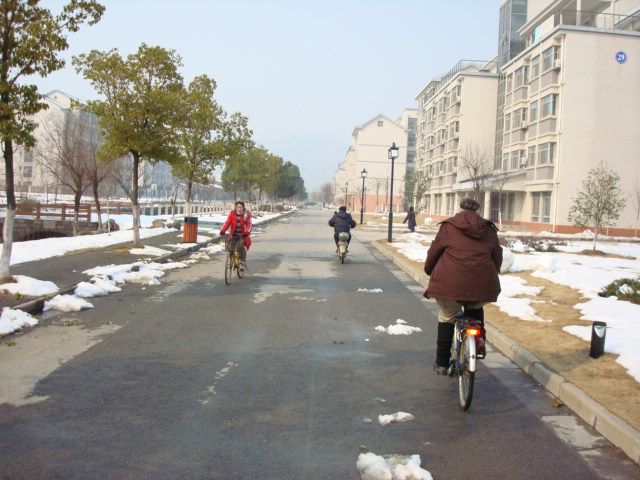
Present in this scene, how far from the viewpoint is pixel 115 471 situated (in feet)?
12.2

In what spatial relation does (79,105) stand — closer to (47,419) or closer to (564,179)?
(47,419)

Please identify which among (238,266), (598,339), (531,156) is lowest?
(238,266)

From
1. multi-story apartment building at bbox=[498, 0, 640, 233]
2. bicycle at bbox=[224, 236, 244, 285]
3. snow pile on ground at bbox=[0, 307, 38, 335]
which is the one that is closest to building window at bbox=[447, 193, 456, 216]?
multi-story apartment building at bbox=[498, 0, 640, 233]

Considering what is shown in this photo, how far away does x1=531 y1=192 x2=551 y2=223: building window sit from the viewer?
4331 centimetres

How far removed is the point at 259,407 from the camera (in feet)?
16.5

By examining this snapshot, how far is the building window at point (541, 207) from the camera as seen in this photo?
43312 mm

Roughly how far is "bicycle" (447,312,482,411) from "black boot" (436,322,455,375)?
0.14 m

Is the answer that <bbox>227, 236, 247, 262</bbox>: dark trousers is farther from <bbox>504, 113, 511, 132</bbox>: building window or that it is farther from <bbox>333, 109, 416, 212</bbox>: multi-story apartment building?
<bbox>333, 109, 416, 212</bbox>: multi-story apartment building

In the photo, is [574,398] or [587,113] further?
[587,113]

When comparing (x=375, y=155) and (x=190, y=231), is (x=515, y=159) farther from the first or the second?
(x=375, y=155)

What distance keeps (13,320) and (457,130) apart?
197 ft

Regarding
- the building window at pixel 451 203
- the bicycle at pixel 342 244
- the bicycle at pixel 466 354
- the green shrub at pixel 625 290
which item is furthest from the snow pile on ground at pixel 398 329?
the building window at pixel 451 203

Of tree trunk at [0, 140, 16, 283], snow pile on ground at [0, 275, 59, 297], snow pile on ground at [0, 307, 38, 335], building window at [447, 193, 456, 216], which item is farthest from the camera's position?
building window at [447, 193, 456, 216]

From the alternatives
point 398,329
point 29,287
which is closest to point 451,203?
point 398,329
